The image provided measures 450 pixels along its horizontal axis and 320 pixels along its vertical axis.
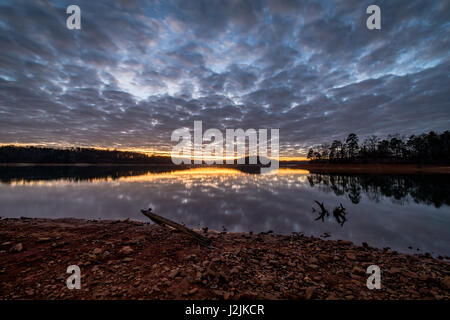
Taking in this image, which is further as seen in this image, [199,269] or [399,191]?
[399,191]

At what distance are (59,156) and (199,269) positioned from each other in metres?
215

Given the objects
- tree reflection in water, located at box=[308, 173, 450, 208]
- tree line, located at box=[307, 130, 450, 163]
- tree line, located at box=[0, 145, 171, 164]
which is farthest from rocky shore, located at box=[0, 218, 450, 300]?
tree line, located at box=[0, 145, 171, 164]

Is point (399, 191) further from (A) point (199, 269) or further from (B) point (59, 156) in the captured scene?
(B) point (59, 156)

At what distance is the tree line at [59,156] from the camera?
146m

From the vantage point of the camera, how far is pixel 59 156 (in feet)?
513

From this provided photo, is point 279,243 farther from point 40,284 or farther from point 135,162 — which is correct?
point 135,162

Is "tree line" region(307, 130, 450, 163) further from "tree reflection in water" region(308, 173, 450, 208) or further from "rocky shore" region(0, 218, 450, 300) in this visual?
"rocky shore" region(0, 218, 450, 300)

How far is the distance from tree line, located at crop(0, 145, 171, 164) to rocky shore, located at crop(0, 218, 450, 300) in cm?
20081

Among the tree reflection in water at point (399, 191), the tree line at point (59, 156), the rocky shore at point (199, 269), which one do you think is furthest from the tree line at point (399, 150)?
the tree line at point (59, 156)

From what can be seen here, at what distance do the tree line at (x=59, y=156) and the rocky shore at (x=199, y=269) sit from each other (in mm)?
200810

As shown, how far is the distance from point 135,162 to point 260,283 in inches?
8199

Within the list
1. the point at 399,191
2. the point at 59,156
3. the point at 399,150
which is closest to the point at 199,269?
the point at 399,191

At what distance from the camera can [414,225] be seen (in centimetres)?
1256
